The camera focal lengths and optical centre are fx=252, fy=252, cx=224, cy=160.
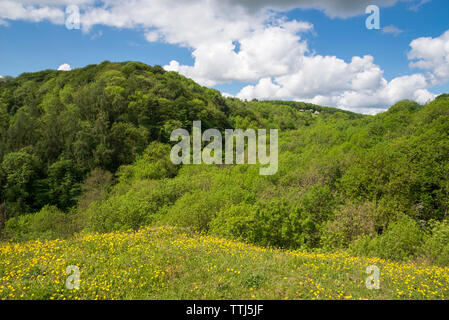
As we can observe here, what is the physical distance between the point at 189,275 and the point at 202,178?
32270mm

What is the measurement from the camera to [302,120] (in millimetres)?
157125

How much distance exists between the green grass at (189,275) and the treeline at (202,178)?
22.7 ft

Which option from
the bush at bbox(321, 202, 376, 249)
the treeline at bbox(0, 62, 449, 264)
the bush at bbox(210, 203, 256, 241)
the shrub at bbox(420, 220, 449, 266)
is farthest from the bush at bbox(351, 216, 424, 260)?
the bush at bbox(210, 203, 256, 241)

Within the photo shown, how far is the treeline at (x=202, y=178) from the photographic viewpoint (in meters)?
19.8

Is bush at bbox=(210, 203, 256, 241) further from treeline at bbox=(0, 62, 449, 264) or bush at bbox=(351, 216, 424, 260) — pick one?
bush at bbox=(351, 216, 424, 260)

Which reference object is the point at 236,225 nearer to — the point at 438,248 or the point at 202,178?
the point at 438,248

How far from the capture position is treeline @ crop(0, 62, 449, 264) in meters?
19.8

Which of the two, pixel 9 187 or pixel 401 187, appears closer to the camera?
pixel 401 187

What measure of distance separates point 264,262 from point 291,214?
39.2 ft

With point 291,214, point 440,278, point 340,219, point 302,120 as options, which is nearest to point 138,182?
point 291,214

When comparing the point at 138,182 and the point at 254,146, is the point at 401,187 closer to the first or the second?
the point at 138,182

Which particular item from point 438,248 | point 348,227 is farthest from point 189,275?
point 348,227

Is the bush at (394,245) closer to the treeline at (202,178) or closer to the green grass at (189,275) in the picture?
the treeline at (202,178)

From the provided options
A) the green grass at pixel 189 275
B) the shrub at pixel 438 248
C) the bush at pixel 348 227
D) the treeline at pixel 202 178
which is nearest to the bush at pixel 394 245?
the treeline at pixel 202 178
